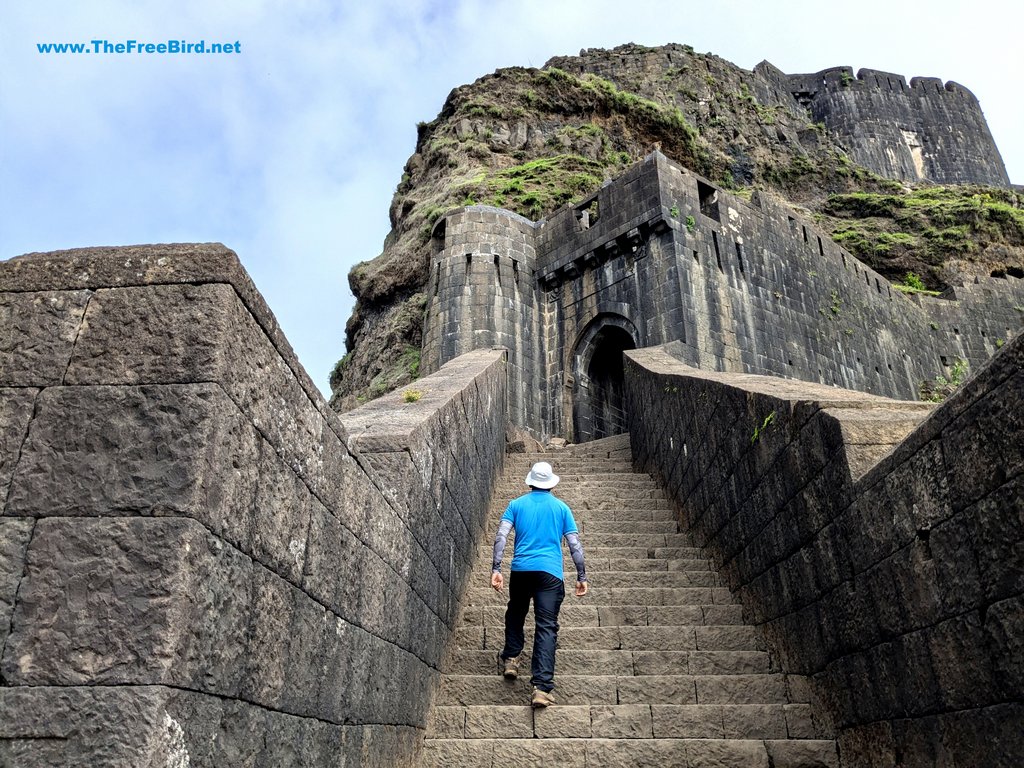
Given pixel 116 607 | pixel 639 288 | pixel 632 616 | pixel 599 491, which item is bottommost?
pixel 116 607

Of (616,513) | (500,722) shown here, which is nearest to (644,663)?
(500,722)

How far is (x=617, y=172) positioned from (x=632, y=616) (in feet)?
62.7

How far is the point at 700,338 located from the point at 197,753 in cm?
1282

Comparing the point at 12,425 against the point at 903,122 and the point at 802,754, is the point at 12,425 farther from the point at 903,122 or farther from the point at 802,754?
the point at 903,122

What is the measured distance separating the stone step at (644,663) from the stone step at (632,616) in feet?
1.30

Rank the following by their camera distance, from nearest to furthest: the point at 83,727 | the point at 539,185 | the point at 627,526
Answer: the point at 83,727, the point at 627,526, the point at 539,185

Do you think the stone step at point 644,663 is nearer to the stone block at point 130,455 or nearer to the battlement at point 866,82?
the stone block at point 130,455

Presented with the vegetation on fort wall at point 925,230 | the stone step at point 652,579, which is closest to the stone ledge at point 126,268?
the stone step at point 652,579

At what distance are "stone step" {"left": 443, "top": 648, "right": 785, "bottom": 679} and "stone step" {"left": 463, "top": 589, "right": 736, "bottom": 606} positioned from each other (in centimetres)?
63

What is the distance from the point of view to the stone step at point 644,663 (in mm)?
4520

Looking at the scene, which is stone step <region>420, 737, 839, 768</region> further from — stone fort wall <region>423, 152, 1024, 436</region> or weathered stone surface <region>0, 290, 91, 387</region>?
stone fort wall <region>423, 152, 1024, 436</region>

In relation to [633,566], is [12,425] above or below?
below

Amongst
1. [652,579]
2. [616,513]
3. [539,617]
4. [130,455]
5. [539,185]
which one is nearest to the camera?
[130,455]

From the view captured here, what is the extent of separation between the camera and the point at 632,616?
203 inches
